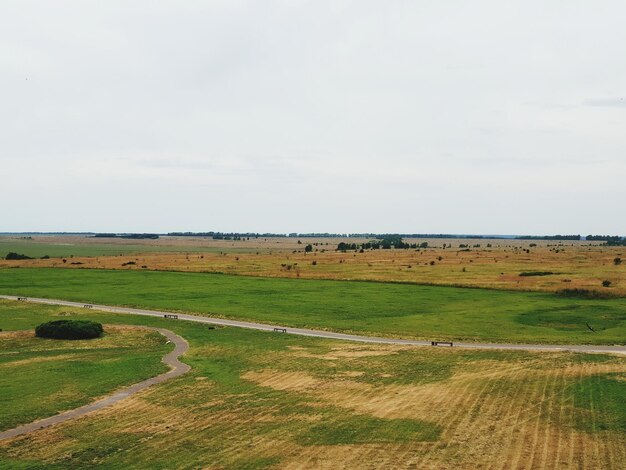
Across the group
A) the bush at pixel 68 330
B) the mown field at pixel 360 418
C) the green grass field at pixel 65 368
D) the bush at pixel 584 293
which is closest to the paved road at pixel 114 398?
the green grass field at pixel 65 368

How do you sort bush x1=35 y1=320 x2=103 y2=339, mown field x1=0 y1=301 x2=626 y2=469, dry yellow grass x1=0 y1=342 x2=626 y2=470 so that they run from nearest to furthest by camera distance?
dry yellow grass x1=0 y1=342 x2=626 y2=470 → mown field x1=0 y1=301 x2=626 y2=469 → bush x1=35 y1=320 x2=103 y2=339

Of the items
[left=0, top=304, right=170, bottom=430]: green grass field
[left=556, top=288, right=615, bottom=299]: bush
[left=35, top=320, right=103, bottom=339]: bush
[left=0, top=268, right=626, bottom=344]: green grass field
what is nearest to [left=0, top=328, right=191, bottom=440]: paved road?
[left=0, top=304, right=170, bottom=430]: green grass field

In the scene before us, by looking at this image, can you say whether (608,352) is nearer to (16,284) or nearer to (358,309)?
(358,309)

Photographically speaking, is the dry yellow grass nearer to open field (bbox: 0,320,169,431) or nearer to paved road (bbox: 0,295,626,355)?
open field (bbox: 0,320,169,431)

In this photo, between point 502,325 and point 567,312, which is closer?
point 502,325

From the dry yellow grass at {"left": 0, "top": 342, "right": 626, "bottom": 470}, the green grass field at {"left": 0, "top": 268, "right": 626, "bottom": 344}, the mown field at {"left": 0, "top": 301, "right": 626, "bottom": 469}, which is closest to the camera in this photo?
the dry yellow grass at {"left": 0, "top": 342, "right": 626, "bottom": 470}

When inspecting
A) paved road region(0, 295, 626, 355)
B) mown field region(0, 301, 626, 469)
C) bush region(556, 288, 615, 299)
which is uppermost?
bush region(556, 288, 615, 299)

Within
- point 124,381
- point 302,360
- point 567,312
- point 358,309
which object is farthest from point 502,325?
point 124,381
